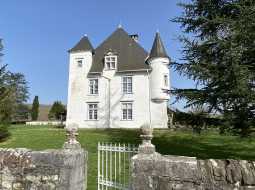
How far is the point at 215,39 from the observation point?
11.0m

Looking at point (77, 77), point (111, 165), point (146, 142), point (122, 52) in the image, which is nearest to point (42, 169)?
point (111, 165)

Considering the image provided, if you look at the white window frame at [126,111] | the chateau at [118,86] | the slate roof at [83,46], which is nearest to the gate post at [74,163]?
the chateau at [118,86]

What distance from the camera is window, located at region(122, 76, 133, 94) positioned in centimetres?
3062

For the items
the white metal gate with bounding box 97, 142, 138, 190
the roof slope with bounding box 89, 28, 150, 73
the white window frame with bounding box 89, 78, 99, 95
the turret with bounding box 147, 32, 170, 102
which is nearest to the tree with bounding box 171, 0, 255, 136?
the white metal gate with bounding box 97, 142, 138, 190

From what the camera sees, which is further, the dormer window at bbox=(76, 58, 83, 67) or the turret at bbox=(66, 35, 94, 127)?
the dormer window at bbox=(76, 58, 83, 67)

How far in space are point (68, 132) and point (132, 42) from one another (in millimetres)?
27981

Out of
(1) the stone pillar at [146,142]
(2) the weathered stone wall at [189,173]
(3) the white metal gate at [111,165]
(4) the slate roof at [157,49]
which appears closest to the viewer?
(2) the weathered stone wall at [189,173]

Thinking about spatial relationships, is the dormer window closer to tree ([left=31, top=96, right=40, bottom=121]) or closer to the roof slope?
the roof slope

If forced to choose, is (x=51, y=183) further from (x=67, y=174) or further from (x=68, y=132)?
(x=68, y=132)

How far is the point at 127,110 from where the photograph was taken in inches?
1195

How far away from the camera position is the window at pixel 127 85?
30617 millimetres

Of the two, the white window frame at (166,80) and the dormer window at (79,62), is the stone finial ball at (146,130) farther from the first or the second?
the dormer window at (79,62)

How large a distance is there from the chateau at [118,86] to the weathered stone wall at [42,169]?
2339 centimetres

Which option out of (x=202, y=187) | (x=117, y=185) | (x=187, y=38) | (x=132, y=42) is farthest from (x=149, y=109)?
(x=202, y=187)
